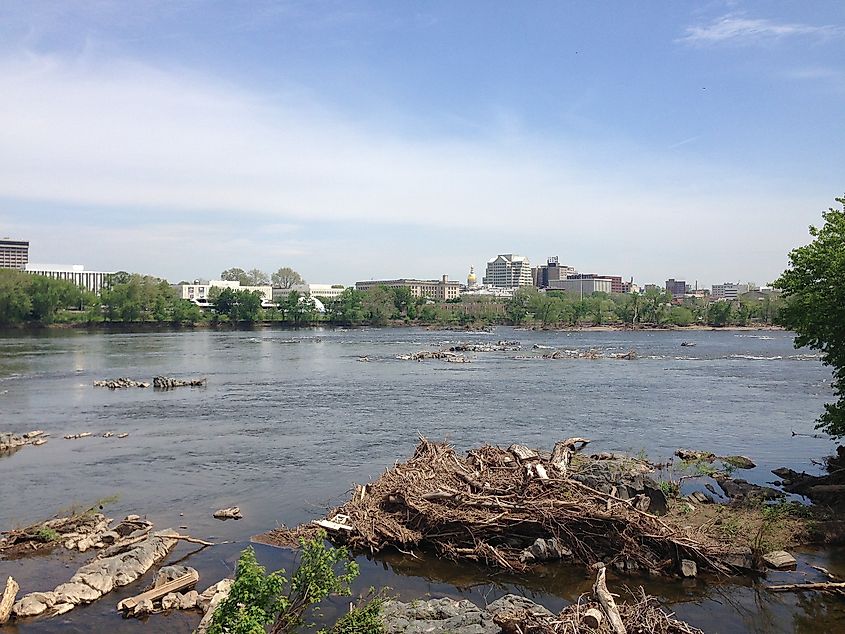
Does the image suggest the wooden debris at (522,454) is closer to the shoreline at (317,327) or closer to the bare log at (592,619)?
the bare log at (592,619)

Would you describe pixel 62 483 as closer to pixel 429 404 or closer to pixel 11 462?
pixel 11 462

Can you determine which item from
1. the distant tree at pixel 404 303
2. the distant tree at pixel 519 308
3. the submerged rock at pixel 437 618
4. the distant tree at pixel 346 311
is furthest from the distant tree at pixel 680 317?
the submerged rock at pixel 437 618

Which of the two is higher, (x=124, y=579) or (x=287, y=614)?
(x=287, y=614)

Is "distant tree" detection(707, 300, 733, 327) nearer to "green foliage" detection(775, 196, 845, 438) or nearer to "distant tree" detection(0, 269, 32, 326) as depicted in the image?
"distant tree" detection(0, 269, 32, 326)

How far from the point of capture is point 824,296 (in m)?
22.5

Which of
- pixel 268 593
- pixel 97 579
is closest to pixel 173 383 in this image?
pixel 97 579

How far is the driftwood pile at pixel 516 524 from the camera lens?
54.1 ft

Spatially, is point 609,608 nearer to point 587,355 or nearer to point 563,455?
point 563,455

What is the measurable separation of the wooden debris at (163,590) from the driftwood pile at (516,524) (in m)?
3.09

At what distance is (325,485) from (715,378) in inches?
1785

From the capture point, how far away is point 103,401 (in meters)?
45.2

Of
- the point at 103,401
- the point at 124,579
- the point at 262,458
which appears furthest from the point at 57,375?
the point at 124,579

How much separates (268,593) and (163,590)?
6473 mm

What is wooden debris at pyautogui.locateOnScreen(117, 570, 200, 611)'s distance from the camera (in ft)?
47.1
